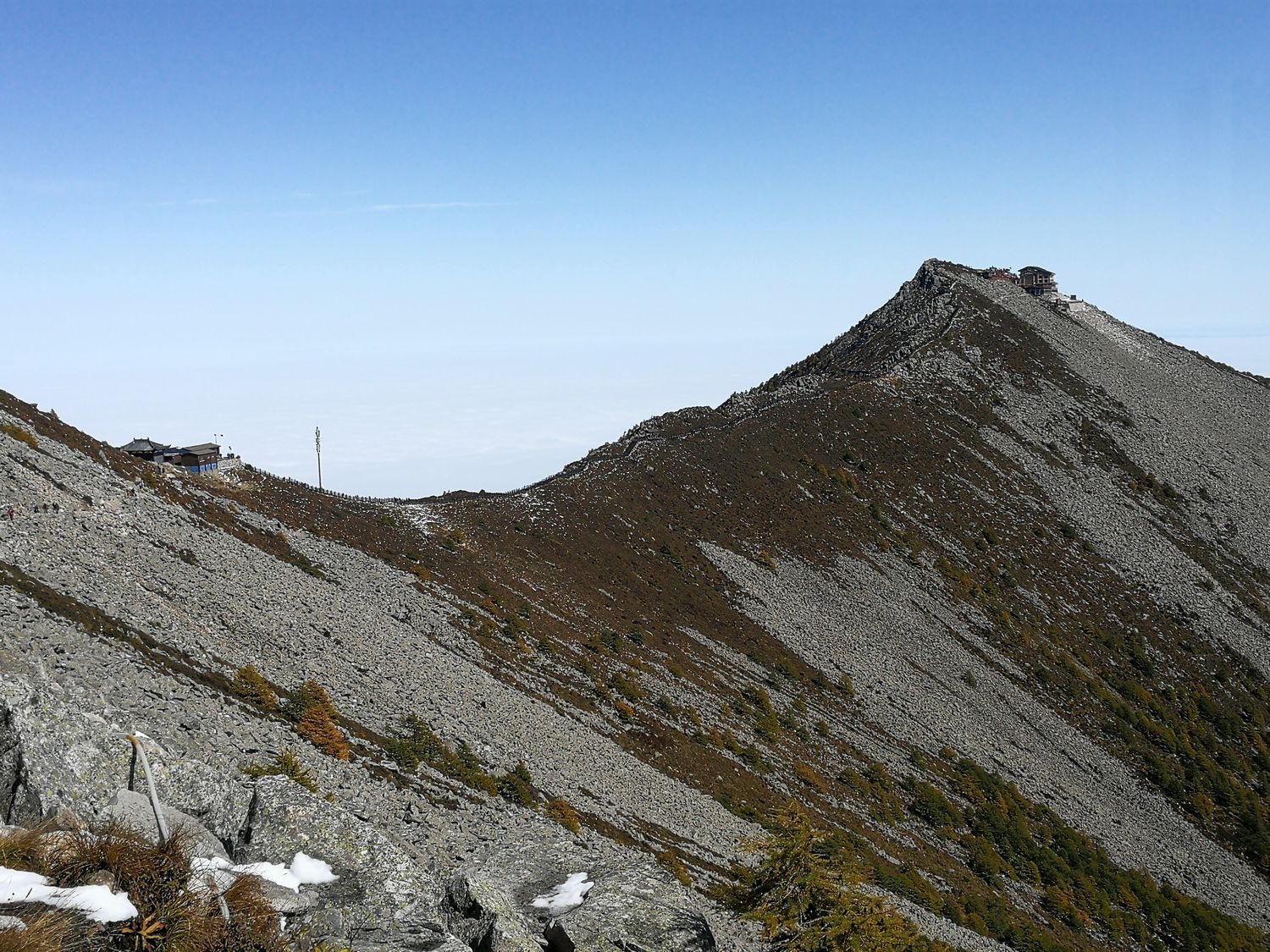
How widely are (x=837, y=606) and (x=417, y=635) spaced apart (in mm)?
39857

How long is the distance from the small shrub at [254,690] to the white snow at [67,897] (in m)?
24.4

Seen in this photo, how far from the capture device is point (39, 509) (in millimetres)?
41594

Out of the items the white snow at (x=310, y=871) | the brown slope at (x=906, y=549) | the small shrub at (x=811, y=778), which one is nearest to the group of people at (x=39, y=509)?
the brown slope at (x=906, y=549)

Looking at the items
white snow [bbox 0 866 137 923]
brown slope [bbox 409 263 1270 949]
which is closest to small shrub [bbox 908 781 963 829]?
brown slope [bbox 409 263 1270 949]

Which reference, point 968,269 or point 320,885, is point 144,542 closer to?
point 320,885

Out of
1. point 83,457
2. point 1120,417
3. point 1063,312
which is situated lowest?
point 83,457

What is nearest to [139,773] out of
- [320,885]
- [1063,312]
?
[320,885]

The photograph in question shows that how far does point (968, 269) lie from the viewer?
15200 centimetres

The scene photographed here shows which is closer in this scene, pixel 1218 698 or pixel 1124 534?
pixel 1218 698

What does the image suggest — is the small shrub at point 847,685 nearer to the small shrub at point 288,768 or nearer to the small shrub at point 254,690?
the small shrub at point 254,690

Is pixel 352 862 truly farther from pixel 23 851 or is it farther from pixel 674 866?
pixel 674 866

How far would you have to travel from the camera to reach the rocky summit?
A: 639 inches

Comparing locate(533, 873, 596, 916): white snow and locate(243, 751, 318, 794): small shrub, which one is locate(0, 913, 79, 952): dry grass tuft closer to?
locate(533, 873, 596, 916): white snow

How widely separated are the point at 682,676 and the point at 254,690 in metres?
30.2
